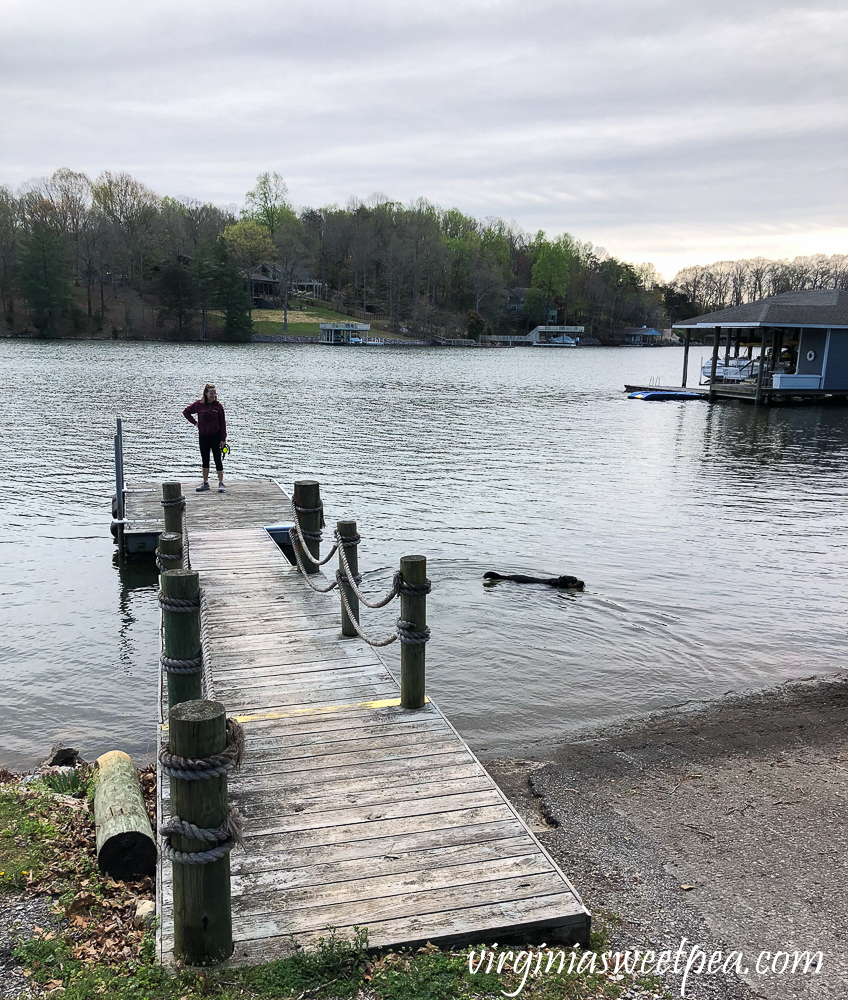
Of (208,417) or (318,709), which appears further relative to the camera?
(208,417)

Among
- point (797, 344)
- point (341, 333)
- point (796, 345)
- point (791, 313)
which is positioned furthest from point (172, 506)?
point (341, 333)

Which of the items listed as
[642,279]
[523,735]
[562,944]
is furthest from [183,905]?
[642,279]

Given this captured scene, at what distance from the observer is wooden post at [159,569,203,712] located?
6066 millimetres

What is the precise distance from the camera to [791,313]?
46438 mm

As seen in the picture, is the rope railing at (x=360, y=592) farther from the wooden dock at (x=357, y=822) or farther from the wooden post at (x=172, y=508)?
the wooden post at (x=172, y=508)

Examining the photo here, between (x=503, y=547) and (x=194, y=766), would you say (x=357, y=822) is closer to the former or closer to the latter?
(x=194, y=766)

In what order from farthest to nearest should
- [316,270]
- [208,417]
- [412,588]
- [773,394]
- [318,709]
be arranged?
[316,270] < [773,394] < [208,417] < [318,709] < [412,588]

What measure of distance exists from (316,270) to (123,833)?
146m

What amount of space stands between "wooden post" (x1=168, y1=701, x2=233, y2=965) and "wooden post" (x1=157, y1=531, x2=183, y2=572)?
445cm

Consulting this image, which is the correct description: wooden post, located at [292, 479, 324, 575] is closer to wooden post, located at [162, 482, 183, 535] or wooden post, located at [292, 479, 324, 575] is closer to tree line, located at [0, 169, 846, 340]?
wooden post, located at [162, 482, 183, 535]

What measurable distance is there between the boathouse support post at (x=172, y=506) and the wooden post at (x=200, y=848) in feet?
26.8

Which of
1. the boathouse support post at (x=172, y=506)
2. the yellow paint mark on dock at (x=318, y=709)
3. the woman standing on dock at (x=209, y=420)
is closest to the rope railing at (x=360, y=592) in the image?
the yellow paint mark on dock at (x=318, y=709)

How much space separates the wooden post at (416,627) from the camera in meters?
6.35

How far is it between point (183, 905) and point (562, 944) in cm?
199
